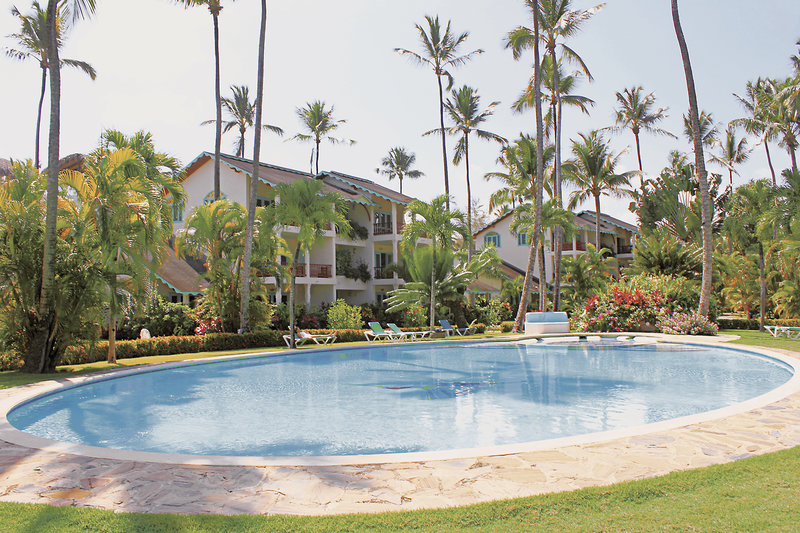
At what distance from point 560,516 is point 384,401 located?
23.5 ft

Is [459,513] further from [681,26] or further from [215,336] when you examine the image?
[681,26]

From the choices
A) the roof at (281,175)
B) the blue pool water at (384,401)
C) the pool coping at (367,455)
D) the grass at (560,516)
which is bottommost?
the blue pool water at (384,401)

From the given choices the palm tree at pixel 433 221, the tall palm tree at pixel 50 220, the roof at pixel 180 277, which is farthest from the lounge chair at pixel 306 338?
the tall palm tree at pixel 50 220

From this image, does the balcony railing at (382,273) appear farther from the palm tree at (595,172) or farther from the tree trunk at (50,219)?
the tree trunk at (50,219)

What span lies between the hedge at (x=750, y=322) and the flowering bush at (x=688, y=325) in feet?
17.6

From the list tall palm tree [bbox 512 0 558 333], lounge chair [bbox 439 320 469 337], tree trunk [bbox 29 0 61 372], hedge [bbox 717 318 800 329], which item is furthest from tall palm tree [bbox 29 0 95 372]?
hedge [bbox 717 318 800 329]

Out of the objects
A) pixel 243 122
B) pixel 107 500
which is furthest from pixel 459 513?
pixel 243 122

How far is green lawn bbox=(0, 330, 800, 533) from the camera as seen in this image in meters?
4.11

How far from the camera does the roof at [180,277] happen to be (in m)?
25.5

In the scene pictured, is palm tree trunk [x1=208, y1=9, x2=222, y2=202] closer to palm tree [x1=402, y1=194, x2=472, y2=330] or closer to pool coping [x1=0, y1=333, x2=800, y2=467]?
palm tree [x1=402, y1=194, x2=472, y2=330]

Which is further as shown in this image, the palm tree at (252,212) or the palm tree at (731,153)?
the palm tree at (731,153)

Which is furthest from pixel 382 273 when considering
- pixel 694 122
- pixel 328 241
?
pixel 694 122

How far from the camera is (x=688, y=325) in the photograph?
2283 cm

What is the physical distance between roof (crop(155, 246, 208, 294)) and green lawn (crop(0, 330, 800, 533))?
20746 millimetres
